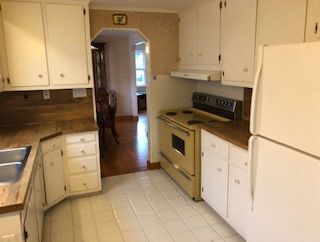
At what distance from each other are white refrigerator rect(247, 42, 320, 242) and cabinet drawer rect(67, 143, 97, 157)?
193 cm

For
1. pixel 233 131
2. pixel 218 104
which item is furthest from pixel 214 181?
pixel 218 104

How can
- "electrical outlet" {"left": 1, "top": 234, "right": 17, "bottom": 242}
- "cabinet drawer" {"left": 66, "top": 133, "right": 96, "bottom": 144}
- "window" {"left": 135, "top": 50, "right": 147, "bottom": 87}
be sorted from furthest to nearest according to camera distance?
"window" {"left": 135, "top": 50, "right": 147, "bottom": 87} < "cabinet drawer" {"left": 66, "top": 133, "right": 96, "bottom": 144} < "electrical outlet" {"left": 1, "top": 234, "right": 17, "bottom": 242}

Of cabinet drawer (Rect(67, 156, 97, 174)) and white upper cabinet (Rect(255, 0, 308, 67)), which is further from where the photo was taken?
cabinet drawer (Rect(67, 156, 97, 174))

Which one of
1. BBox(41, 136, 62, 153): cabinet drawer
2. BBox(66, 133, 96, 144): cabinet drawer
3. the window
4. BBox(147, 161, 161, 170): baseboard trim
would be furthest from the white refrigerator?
the window

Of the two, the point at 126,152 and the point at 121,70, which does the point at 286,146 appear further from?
the point at 121,70

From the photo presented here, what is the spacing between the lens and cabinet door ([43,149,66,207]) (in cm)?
292

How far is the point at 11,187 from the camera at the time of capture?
166 cm

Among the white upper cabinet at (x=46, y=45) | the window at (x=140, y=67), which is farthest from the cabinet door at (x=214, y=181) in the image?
the window at (x=140, y=67)

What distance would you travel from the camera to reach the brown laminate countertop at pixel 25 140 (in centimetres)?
150

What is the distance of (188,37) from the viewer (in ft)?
12.0

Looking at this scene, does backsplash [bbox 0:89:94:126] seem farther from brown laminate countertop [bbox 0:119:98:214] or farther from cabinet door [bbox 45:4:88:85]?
cabinet door [bbox 45:4:88:85]

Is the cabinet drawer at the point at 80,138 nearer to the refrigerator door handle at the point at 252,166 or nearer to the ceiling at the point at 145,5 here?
the ceiling at the point at 145,5

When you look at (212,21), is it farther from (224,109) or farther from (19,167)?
(19,167)

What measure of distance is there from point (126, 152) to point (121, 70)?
3.21m
